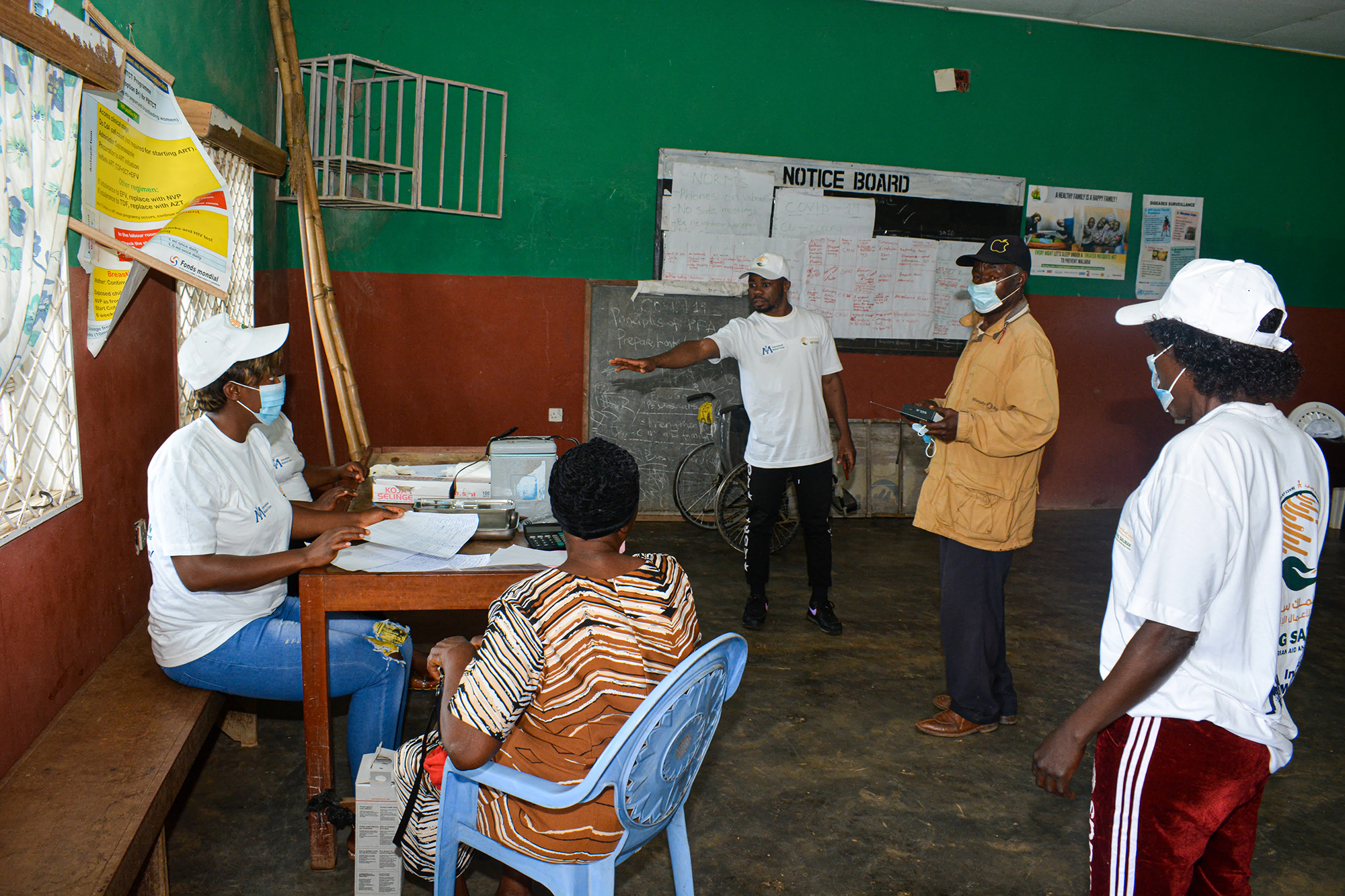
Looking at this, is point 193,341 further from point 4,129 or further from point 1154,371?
point 1154,371

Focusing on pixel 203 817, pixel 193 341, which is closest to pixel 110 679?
pixel 203 817

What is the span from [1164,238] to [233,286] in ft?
20.2

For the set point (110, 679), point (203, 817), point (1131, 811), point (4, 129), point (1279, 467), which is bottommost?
point (203, 817)

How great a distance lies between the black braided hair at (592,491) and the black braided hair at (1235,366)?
969 mm

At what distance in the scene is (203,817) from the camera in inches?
98.7

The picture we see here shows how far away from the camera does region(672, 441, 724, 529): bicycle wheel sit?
5793mm

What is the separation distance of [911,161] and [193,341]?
501 cm

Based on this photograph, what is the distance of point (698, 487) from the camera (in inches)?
233

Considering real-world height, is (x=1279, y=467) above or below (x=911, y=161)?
below

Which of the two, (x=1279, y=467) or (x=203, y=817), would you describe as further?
(x=203, y=817)

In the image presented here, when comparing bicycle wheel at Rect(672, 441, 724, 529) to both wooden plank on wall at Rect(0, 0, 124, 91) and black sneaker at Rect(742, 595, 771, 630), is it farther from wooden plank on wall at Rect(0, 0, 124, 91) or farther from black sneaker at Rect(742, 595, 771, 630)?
wooden plank on wall at Rect(0, 0, 124, 91)

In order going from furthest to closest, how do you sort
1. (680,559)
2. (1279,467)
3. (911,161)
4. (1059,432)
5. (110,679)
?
(1059,432) < (911,161) < (680,559) < (110,679) < (1279,467)

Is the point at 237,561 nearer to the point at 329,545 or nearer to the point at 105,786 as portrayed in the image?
the point at 329,545

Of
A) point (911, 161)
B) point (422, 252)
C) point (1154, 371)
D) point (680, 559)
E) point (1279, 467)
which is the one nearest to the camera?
point (1279, 467)
